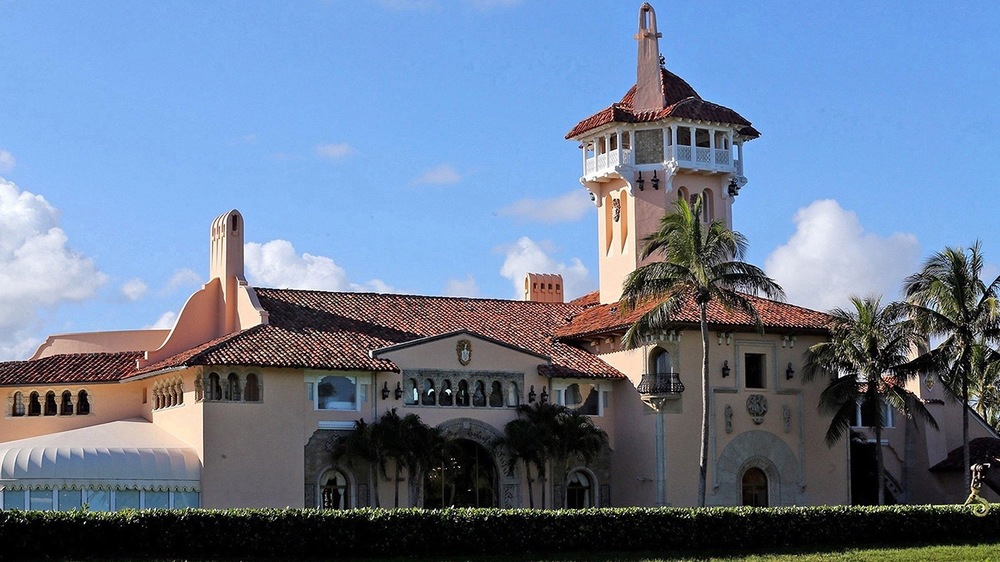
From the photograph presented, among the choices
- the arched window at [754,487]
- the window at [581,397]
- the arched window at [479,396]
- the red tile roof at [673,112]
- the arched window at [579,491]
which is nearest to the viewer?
the arched window at [479,396]

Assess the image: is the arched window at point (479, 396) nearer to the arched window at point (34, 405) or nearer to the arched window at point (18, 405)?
the arched window at point (34, 405)

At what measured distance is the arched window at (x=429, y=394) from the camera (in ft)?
164

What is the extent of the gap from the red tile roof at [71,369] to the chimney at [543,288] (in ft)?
56.3

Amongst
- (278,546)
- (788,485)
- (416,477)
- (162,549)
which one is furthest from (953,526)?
(162,549)

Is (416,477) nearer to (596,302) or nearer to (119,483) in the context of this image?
(119,483)

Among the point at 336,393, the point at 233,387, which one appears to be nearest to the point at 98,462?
the point at 233,387

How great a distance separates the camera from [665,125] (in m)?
56.9

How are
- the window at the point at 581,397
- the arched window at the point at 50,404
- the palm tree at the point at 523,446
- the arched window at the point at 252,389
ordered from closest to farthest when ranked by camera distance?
the arched window at the point at 252,389 → the palm tree at the point at 523,446 → the arched window at the point at 50,404 → the window at the point at 581,397

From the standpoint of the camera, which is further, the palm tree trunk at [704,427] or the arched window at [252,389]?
the palm tree trunk at [704,427]

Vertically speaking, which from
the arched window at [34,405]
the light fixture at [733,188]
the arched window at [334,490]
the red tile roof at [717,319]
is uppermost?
the light fixture at [733,188]

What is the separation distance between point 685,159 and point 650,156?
136 cm

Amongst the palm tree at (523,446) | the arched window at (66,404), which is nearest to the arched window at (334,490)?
the palm tree at (523,446)

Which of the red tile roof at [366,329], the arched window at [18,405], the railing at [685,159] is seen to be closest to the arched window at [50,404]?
the arched window at [18,405]

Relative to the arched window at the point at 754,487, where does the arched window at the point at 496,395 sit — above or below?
above
